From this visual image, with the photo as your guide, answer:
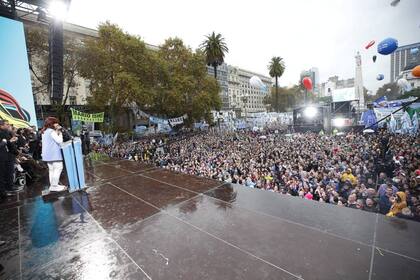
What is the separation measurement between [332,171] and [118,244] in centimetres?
1018

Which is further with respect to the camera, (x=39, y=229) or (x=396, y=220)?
(x=39, y=229)

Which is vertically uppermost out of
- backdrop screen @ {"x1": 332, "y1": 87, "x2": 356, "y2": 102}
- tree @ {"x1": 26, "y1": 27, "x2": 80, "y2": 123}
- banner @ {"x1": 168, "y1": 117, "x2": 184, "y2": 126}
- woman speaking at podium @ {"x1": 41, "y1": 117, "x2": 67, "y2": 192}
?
tree @ {"x1": 26, "y1": 27, "x2": 80, "y2": 123}

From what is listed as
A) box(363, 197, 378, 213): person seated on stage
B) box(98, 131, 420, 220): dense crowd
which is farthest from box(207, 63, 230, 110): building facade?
box(363, 197, 378, 213): person seated on stage

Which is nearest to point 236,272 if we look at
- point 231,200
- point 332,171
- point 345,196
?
point 231,200

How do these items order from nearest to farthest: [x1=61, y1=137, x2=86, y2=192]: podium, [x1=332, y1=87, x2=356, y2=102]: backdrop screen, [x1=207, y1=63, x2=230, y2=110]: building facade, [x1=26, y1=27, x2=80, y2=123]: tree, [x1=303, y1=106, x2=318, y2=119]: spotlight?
[x1=61, y1=137, x2=86, y2=192]: podium, [x1=26, y1=27, x2=80, y2=123]: tree, [x1=303, y1=106, x2=318, y2=119]: spotlight, [x1=332, y1=87, x2=356, y2=102]: backdrop screen, [x1=207, y1=63, x2=230, y2=110]: building facade

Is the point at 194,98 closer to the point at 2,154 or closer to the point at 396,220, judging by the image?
the point at 2,154

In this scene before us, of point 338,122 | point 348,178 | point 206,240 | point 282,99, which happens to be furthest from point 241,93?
point 206,240

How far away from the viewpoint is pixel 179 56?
107ft

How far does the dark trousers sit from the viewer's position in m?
4.19

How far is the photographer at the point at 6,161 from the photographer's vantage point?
4223 millimetres

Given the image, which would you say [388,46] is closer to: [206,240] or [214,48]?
[206,240]

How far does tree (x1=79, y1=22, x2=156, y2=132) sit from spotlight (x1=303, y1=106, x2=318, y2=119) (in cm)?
2179

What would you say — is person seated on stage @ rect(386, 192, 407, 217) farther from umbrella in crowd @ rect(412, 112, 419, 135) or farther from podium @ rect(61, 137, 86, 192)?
umbrella in crowd @ rect(412, 112, 419, 135)

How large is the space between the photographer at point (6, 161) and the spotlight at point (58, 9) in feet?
31.3
